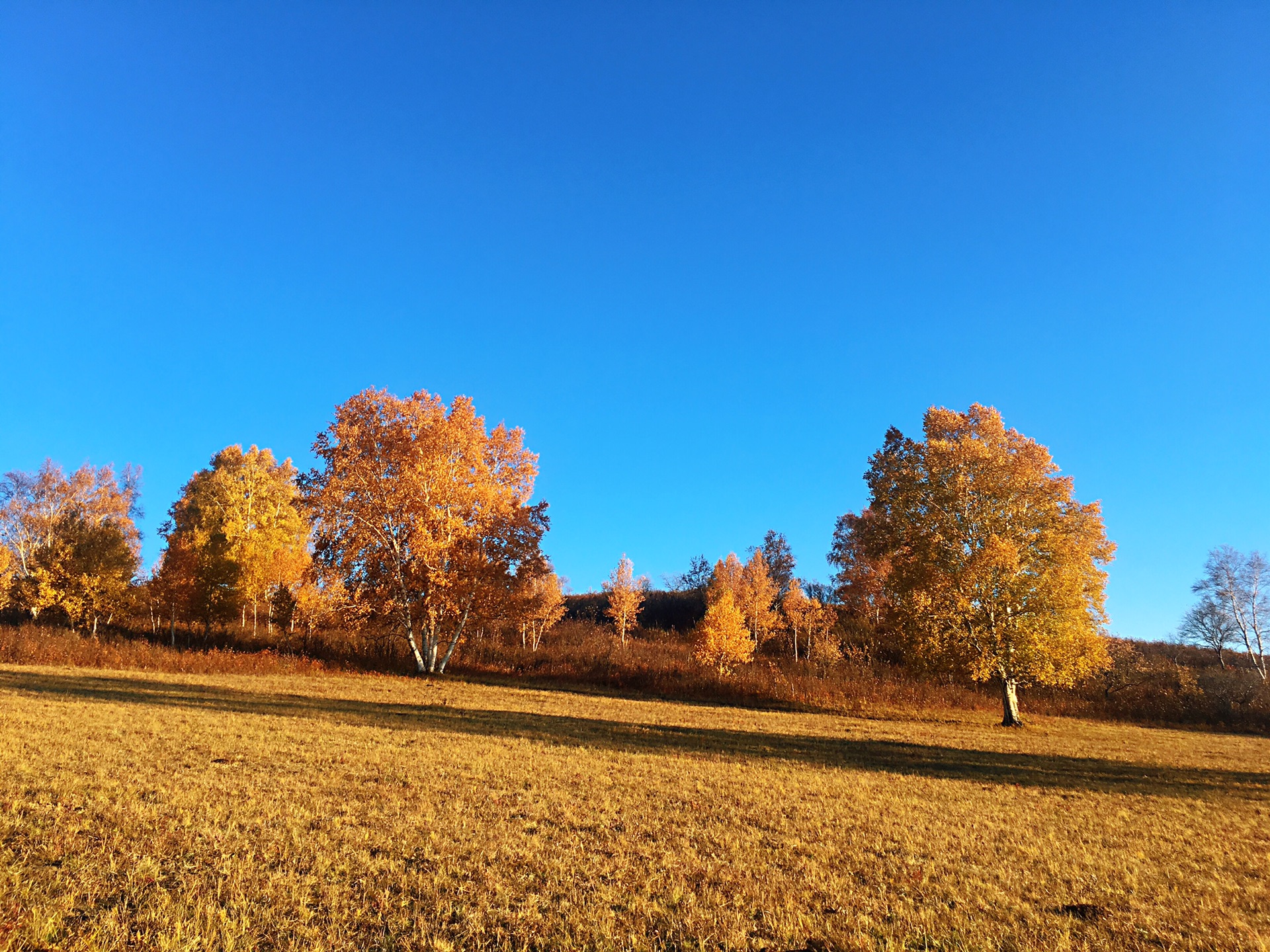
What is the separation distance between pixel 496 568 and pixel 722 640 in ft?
45.8

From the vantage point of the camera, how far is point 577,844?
23.7ft

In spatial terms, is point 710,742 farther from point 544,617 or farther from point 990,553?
point 544,617

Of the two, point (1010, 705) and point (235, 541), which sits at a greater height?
point (235, 541)

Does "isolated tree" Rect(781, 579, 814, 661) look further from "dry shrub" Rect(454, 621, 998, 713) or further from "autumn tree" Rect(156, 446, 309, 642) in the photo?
"autumn tree" Rect(156, 446, 309, 642)

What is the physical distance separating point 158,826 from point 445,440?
30.8 metres

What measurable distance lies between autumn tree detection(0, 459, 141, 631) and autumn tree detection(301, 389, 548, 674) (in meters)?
15.9

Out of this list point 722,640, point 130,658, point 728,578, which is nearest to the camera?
point 130,658

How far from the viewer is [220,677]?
88.8 ft

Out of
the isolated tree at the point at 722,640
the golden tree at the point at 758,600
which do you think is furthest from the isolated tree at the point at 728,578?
the isolated tree at the point at 722,640

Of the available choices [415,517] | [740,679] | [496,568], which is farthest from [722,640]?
[415,517]

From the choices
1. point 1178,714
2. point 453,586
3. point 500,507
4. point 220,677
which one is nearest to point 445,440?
point 500,507

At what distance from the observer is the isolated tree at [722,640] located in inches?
1506

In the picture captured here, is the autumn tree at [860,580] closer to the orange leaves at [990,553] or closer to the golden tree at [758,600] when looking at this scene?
the golden tree at [758,600]

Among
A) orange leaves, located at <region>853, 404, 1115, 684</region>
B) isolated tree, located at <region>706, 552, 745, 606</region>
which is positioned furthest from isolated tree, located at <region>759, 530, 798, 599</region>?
orange leaves, located at <region>853, 404, 1115, 684</region>
